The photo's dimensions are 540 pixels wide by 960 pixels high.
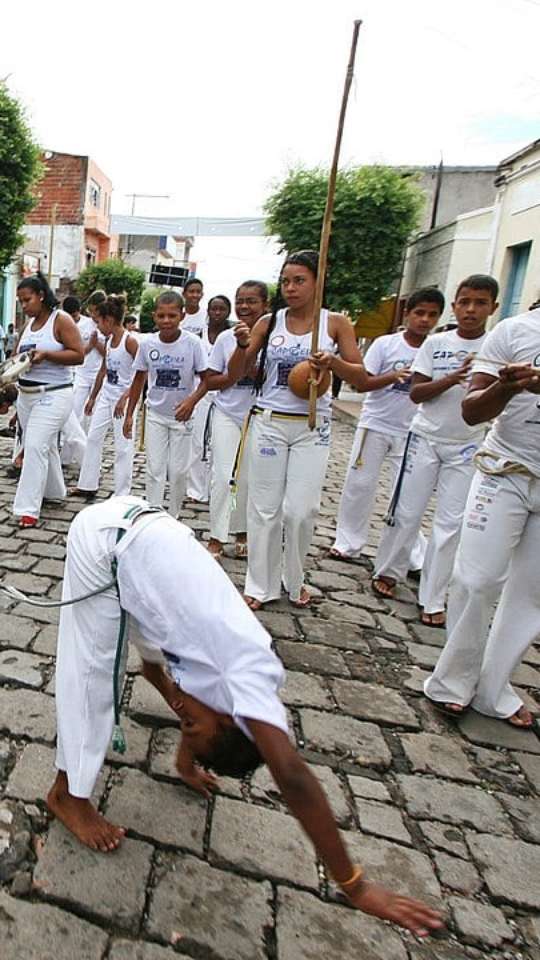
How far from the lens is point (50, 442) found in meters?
5.09

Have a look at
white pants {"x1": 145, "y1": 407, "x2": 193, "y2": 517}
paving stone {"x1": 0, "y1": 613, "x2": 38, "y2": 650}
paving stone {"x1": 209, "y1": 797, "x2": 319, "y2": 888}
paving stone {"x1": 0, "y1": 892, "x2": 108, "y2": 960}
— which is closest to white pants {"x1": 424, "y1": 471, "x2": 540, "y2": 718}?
paving stone {"x1": 209, "y1": 797, "x2": 319, "y2": 888}

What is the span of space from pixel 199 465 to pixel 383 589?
2.60 meters

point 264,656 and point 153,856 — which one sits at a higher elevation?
point 264,656

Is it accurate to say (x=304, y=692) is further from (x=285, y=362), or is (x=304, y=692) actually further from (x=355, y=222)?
(x=355, y=222)

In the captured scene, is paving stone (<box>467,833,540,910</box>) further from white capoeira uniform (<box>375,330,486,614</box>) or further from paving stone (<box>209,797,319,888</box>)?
white capoeira uniform (<box>375,330,486,614</box>)

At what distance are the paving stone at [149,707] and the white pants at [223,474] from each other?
1.85 m

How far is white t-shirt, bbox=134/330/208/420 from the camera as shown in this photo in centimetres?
470

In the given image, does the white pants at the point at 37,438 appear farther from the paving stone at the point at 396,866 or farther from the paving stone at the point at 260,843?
the paving stone at the point at 396,866

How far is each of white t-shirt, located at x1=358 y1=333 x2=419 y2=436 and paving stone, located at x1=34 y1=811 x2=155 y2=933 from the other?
3312 mm

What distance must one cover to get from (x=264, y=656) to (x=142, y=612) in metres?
0.34

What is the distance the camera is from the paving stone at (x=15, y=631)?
3035mm

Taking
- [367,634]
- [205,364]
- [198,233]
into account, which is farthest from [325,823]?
[198,233]

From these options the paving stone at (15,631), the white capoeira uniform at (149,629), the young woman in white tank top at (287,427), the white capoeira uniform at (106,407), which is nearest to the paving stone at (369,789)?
the white capoeira uniform at (149,629)

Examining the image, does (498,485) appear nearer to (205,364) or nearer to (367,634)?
(367,634)
